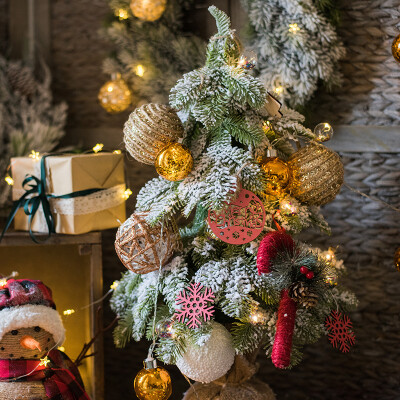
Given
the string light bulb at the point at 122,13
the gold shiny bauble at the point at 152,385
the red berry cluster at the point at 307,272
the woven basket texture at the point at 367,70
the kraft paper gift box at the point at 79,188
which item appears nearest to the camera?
the red berry cluster at the point at 307,272

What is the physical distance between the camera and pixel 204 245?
1062 mm

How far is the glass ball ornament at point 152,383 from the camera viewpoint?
1.02 m


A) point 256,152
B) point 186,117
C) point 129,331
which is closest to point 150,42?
point 186,117

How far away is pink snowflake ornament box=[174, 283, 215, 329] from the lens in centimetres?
98

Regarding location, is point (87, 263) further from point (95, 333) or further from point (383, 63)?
point (383, 63)

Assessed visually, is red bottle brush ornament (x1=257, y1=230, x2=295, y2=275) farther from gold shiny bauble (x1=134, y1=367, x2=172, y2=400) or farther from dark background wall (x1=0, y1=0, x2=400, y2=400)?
dark background wall (x1=0, y1=0, x2=400, y2=400)

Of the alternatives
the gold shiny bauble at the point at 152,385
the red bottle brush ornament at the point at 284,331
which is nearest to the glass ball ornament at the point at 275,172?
the red bottle brush ornament at the point at 284,331

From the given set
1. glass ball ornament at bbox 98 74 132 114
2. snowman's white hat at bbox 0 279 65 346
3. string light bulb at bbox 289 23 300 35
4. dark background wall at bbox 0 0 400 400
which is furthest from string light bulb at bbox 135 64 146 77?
snowman's white hat at bbox 0 279 65 346

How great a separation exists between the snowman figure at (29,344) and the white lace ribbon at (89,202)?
21 centimetres

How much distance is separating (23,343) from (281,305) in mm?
536

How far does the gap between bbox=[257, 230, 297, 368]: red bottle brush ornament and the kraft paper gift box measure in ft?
1.43

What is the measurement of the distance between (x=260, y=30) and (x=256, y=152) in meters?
0.47

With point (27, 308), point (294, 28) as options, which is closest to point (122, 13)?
point (294, 28)

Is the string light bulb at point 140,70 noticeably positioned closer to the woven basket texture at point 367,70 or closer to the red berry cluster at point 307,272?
the woven basket texture at point 367,70
